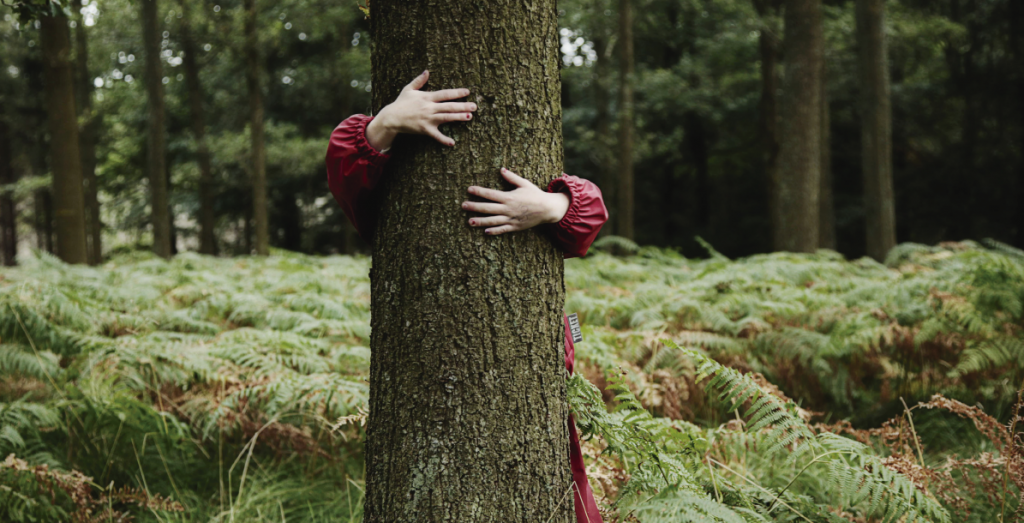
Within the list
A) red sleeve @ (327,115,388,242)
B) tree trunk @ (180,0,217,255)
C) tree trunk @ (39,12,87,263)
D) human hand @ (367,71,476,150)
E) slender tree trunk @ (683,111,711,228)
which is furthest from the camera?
slender tree trunk @ (683,111,711,228)

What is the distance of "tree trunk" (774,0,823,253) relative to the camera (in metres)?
8.50

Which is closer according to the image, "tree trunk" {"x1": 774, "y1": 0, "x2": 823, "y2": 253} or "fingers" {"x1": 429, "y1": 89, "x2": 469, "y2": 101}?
"fingers" {"x1": 429, "y1": 89, "x2": 469, "y2": 101}

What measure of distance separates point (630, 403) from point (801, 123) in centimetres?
780

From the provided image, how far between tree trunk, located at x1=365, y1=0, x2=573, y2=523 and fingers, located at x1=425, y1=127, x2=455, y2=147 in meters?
0.03

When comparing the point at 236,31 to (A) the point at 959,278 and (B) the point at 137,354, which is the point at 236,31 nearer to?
(B) the point at 137,354

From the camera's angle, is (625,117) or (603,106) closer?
(625,117)

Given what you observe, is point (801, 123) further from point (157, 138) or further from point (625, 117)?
point (157, 138)

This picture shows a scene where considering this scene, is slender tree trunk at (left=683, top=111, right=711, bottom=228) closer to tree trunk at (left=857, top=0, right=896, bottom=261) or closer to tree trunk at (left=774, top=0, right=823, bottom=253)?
tree trunk at (left=857, top=0, right=896, bottom=261)

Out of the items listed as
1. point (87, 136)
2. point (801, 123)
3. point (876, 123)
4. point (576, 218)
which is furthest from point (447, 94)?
point (87, 136)

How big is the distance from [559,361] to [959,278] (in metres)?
4.41

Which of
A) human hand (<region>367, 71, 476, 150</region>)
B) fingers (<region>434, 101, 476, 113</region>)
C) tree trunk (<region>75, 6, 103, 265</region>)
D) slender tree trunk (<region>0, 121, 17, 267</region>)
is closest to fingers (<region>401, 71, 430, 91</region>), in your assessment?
human hand (<region>367, 71, 476, 150</region>)

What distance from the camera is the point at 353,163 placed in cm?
188

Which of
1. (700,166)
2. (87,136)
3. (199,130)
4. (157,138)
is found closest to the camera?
(157,138)

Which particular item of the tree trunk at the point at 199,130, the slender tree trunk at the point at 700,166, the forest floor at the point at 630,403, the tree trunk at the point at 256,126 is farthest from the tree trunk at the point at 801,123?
the tree trunk at the point at 199,130
